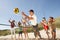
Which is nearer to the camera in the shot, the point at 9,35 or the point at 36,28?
the point at 36,28

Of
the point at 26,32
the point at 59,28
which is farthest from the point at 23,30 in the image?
the point at 59,28

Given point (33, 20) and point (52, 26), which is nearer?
point (33, 20)

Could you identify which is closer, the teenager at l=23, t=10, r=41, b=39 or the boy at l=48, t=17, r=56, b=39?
the teenager at l=23, t=10, r=41, b=39

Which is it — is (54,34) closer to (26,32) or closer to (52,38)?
(52,38)

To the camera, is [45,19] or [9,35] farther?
[9,35]

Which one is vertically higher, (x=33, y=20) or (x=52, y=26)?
(x=33, y=20)

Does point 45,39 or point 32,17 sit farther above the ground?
point 32,17

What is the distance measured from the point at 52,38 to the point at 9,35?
1.34 meters

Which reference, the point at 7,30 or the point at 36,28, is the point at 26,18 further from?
the point at 7,30

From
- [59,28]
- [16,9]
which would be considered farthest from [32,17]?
[59,28]

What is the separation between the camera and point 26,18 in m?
6.28

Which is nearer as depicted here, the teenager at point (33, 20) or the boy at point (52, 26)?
the teenager at point (33, 20)

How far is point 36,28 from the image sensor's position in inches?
243

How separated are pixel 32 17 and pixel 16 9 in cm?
47
